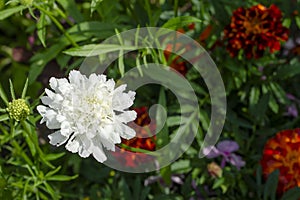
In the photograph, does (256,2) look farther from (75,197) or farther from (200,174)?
(75,197)

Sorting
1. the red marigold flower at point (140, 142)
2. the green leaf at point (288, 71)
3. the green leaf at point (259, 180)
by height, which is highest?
the green leaf at point (288, 71)

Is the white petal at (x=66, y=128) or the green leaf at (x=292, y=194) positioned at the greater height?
the white petal at (x=66, y=128)

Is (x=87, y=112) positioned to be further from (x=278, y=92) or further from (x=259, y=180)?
(x=278, y=92)

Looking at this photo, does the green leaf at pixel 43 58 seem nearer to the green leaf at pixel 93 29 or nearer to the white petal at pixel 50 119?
the green leaf at pixel 93 29

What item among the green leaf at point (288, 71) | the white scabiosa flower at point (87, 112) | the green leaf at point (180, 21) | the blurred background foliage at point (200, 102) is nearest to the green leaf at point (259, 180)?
the blurred background foliage at point (200, 102)

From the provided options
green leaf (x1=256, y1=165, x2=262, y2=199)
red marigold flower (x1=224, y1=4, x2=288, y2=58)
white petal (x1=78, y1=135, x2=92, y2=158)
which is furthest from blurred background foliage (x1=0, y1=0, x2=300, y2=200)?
white petal (x1=78, y1=135, x2=92, y2=158)

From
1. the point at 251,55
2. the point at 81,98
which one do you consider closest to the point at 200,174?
the point at 251,55

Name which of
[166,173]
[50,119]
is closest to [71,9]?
[166,173]
